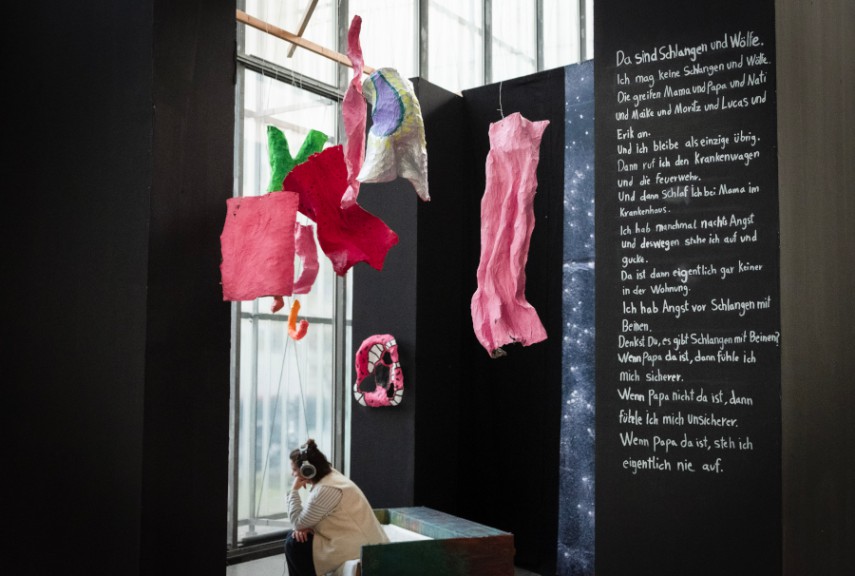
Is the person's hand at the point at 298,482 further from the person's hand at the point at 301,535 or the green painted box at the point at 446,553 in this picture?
the green painted box at the point at 446,553

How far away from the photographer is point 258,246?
1.88m

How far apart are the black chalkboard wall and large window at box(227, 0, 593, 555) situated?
2.41 m

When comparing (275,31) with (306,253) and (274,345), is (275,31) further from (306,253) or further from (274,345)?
(274,345)

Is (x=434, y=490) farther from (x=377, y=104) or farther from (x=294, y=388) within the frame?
(x=377, y=104)

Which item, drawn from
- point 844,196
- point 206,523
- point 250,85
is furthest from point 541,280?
point 206,523

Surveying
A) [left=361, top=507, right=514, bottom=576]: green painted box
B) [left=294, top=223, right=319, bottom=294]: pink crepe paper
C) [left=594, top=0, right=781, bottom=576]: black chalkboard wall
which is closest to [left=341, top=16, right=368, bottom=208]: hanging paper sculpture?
[left=294, top=223, right=319, bottom=294]: pink crepe paper

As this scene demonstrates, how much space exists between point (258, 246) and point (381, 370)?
344 centimetres

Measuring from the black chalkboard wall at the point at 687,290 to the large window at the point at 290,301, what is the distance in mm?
2405

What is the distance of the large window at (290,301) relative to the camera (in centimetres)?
534

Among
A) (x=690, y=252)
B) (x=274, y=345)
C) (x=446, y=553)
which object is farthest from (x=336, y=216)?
(x=274, y=345)

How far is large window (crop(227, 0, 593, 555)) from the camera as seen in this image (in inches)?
210

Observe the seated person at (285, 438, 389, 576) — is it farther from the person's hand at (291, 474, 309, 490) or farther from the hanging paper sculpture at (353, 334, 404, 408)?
the hanging paper sculpture at (353, 334, 404, 408)

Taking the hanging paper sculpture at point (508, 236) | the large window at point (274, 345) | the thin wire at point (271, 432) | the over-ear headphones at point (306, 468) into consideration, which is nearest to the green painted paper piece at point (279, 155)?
the hanging paper sculpture at point (508, 236)

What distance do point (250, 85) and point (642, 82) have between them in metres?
3.21
